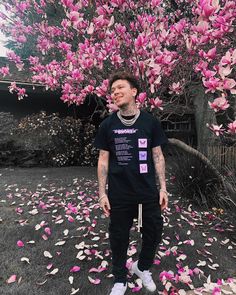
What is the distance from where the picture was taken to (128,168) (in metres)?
2.70

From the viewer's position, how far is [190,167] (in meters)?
5.60

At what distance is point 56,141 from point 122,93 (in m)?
6.81

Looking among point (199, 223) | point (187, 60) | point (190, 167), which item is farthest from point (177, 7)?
point (199, 223)

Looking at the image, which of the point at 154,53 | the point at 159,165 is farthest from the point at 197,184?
the point at 159,165

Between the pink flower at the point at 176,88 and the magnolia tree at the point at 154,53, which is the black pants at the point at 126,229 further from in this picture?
the pink flower at the point at 176,88

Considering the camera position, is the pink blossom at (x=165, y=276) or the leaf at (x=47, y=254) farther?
the leaf at (x=47, y=254)

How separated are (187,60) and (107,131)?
1.93 m

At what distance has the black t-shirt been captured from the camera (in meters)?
2.71

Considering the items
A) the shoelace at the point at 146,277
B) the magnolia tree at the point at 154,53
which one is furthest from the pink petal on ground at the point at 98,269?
the magnolia tree at the point at 154,53

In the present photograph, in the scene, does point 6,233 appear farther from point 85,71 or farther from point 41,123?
point 41,123

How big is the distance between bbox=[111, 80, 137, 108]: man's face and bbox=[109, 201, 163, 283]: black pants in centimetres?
88

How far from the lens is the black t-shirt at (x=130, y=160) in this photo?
8.88 feet

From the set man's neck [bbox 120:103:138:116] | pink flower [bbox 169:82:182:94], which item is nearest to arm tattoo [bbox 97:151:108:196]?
man's neck [bbox 120:103:138:116]

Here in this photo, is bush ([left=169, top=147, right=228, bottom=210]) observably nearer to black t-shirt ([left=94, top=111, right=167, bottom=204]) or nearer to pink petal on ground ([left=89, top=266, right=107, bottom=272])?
pink petal on ground ([left=89, top=266, right=107, bottom=272])
